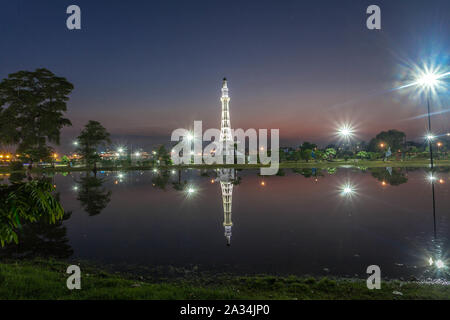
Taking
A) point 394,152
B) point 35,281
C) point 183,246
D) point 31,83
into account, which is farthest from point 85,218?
point 394,152

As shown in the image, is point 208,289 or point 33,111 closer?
point 208,289

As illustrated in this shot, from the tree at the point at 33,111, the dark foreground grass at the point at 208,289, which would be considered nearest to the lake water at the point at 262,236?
the dark foreground grass at the point at 208,289

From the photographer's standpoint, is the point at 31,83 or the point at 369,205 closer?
the point at 369,205

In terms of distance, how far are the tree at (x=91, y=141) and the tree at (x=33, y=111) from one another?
26.7 feet

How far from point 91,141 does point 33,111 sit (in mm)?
13589

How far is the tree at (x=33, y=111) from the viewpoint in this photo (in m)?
46.6

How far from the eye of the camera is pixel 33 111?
4794 centimetres

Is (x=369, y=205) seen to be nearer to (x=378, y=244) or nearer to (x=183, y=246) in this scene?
(x=378, y=244)

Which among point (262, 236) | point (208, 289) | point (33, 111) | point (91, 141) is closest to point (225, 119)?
point (91, 141)

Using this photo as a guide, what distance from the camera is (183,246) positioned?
10.8m

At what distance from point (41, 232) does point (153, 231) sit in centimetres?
595

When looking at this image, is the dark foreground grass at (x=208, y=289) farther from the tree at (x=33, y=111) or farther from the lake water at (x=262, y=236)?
the tree at (x=33, y=111)

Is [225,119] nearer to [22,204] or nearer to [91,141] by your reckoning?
[91,141]
